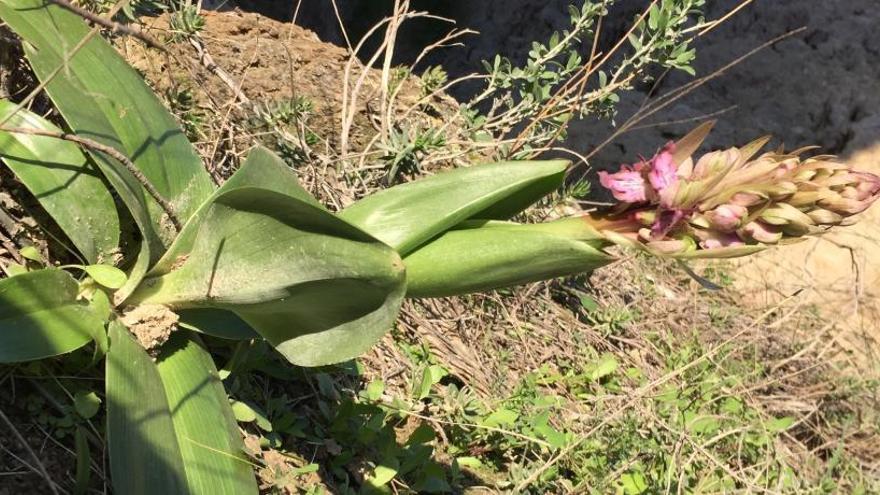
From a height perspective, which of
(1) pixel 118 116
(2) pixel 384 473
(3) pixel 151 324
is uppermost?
(1) pixel 118 116

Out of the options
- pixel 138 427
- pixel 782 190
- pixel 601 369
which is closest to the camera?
pixel 782 190

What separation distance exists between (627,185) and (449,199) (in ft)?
0.84

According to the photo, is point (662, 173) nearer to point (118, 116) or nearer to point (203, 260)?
point (203, 260)

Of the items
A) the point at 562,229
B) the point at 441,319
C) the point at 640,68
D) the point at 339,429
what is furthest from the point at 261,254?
the point at 640,68

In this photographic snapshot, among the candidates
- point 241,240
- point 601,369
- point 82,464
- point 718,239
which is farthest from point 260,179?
point 601,369

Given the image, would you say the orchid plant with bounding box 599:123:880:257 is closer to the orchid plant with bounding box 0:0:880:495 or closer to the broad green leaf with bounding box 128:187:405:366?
the orchid plant with bounding box 0:0:880:495

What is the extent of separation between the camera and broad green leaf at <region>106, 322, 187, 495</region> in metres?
1.24

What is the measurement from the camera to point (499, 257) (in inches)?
51.5

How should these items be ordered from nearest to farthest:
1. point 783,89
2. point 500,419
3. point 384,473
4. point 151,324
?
point 151,324, point 384,473, point 500,419, point 783,89

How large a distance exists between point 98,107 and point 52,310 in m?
0.36

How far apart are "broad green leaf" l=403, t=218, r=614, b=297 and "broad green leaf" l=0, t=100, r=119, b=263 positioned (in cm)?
51

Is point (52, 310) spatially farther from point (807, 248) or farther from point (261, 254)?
point (807, 248)

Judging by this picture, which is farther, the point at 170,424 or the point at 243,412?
the point at 243,412

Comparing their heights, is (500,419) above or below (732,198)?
below
